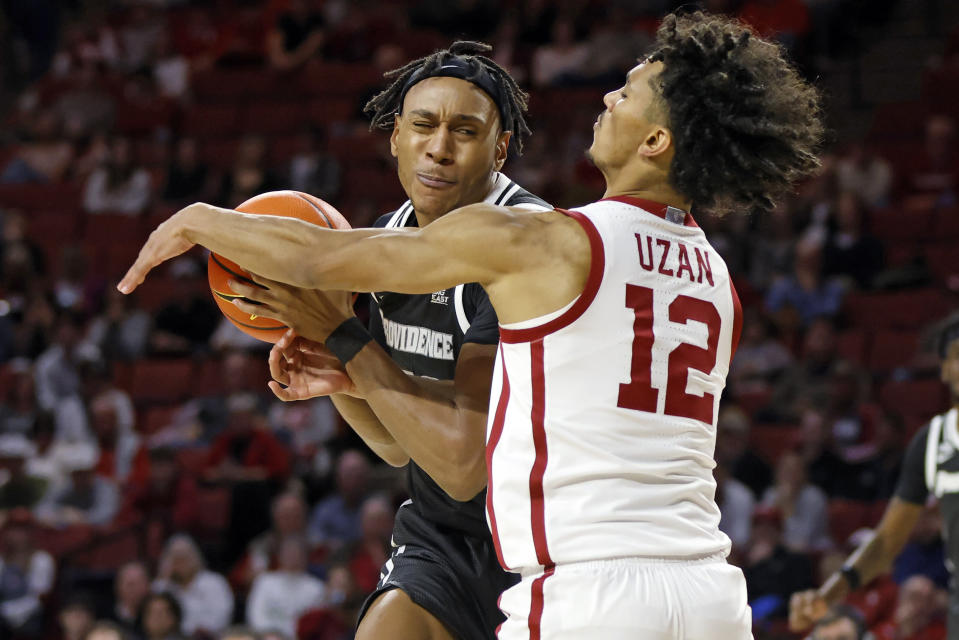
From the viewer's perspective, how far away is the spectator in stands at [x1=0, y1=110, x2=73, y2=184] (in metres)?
13.3

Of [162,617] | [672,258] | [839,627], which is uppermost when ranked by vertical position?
[672,258]

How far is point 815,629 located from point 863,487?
8.66 feet

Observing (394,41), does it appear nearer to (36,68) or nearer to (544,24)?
(544,24)

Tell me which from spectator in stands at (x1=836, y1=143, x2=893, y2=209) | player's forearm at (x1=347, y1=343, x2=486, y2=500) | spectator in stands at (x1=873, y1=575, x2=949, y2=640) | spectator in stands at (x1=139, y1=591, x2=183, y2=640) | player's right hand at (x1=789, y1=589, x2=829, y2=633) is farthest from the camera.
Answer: spectator in stands at (x1=836, y1=143, x2=893, y2=209)

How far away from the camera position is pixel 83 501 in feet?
32.2

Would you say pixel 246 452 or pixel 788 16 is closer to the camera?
pixel 246 452

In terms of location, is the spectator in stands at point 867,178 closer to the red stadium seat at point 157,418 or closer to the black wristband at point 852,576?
the red stadium seat at point 157,418

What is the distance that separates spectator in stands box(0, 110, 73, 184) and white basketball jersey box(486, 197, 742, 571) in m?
11.3

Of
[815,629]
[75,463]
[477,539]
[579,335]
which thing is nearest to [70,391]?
[75,463]

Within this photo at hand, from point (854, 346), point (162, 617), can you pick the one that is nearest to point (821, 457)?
point (854, 346)

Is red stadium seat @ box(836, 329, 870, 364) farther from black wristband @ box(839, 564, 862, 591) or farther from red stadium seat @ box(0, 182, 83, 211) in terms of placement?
red stadium seat @ box(0, 182, 83, 211)

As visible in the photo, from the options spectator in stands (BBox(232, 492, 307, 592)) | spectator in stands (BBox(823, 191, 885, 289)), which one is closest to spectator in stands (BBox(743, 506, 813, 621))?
spectator in stands (BBox(823, 191, 885, 289))

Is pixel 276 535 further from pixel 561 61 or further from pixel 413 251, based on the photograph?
pixel 413 251

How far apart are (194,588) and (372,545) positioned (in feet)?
4.25
